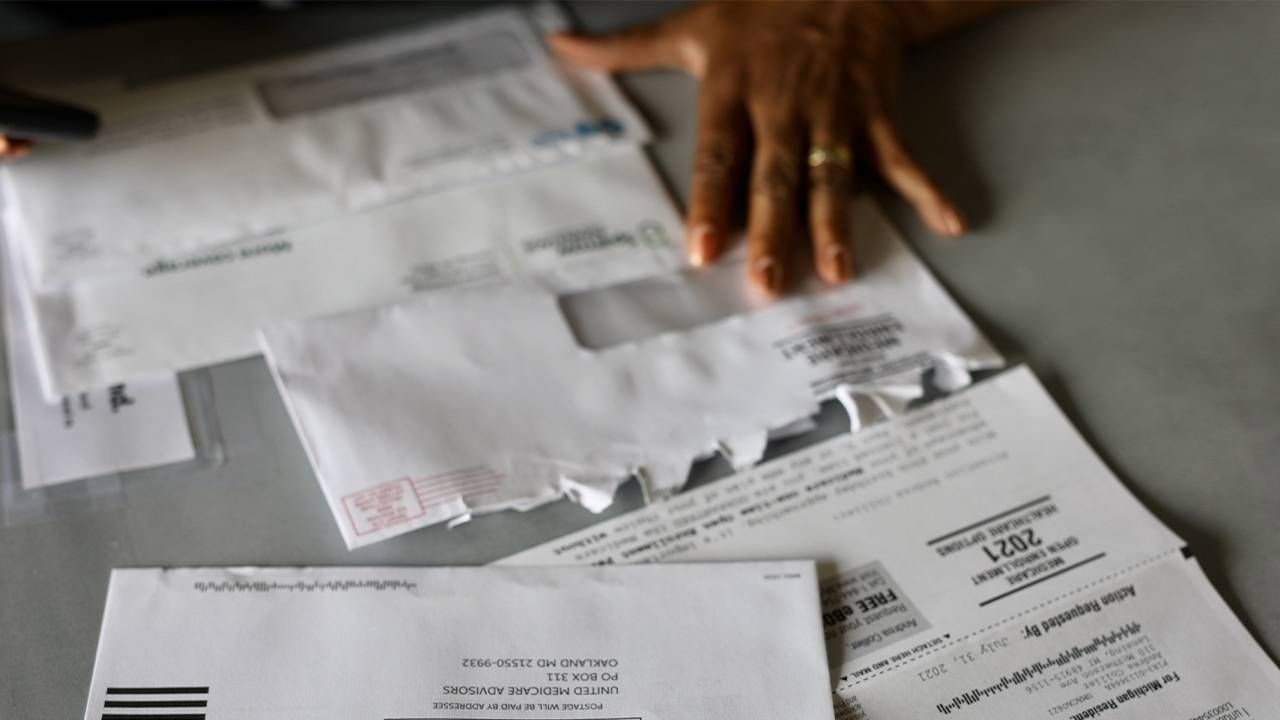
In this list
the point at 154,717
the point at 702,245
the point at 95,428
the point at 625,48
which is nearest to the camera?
the point at 154,717

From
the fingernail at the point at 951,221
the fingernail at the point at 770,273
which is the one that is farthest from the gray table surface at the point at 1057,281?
the fingernail at the point at 770,273

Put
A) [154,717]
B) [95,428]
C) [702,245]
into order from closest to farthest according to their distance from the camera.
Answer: [154,717] → [95,428] → [702,245]

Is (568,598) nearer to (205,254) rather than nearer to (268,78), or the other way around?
(205,254)

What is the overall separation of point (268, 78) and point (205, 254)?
0.69ft

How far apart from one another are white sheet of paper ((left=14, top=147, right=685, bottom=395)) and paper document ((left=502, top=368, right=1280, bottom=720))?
201 mm

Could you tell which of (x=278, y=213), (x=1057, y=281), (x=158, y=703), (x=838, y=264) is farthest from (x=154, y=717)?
(x=1057, y=281)

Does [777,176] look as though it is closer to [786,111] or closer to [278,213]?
[786,111]

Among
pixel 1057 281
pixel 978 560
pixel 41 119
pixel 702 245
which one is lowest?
pixel 978 560

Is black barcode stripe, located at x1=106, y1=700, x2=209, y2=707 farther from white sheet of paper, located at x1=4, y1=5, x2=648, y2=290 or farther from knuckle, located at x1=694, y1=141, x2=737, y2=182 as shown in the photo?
knuckle, located at x1=694, y1=141, x2=737, y2=182

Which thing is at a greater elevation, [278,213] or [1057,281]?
[278,213]

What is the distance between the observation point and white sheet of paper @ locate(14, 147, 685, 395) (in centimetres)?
71

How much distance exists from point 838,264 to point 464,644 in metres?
0.35

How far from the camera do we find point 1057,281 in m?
0.76

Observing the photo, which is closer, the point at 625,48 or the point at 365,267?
the point at 365,267
